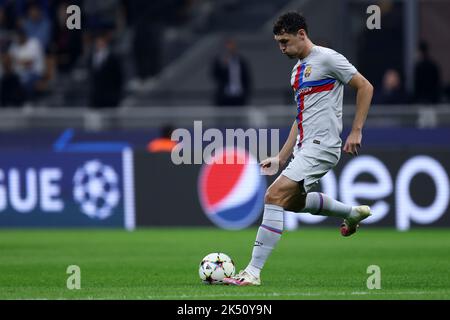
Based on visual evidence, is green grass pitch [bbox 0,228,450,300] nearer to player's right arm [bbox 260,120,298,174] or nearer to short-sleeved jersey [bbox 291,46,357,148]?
player's right arm [bbox 260,120,298,174]

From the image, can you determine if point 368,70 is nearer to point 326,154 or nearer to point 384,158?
point 384,158

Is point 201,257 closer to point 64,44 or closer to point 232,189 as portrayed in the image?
point 232,189

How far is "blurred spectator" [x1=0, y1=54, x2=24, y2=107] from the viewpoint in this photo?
22.7m

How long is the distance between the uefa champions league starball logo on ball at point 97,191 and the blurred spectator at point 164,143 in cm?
77

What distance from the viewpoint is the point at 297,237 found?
1702 centimetres

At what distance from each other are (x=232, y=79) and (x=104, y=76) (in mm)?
2279

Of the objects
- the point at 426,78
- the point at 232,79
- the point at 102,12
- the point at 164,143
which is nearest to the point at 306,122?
the point at 164,143

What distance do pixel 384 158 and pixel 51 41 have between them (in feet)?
28.7

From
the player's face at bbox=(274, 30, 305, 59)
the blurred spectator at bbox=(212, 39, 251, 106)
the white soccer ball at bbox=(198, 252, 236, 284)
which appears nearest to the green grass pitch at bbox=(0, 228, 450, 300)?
the white soccer ball at bbox=(198, 252, 236, 284)

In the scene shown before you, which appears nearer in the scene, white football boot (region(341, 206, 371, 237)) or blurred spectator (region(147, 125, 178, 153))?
white football boot (region(341, 206, 371, 237))

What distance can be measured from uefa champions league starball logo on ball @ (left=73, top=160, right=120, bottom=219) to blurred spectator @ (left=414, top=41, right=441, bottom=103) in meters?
5.75

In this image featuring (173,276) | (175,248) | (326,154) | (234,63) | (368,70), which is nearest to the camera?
(326,154)

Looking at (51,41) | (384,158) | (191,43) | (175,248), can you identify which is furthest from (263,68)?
(175,248)

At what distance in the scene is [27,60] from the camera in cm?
2334
